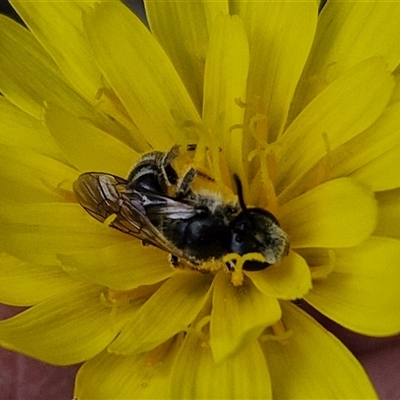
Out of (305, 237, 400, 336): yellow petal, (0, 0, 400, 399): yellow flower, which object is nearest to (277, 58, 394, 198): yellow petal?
(0, 0, 400, 399): yellow flower

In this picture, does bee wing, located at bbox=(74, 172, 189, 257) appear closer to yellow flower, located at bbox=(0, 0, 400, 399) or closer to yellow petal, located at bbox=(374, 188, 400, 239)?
yellow flower, located at bbox=(0, 0, 400, 399)

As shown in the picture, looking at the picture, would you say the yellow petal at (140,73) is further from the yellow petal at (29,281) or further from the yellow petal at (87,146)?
the yellow petal at (29,281)

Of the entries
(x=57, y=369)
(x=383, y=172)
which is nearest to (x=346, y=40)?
(x=383, y=172)

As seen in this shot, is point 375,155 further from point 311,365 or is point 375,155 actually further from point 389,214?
point 311,365

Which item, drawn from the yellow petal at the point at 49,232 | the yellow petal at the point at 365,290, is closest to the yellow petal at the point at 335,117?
the yellow petal at the point at 365,290

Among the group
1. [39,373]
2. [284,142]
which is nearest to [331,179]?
[284,142]

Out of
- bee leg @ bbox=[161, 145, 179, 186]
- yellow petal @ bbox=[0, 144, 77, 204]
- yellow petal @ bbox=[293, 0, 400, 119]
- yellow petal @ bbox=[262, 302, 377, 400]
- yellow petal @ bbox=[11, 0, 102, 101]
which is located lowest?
yellow petal @ bbox=[262, 302, 377, 400]

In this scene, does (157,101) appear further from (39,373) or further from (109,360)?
(39,373)
